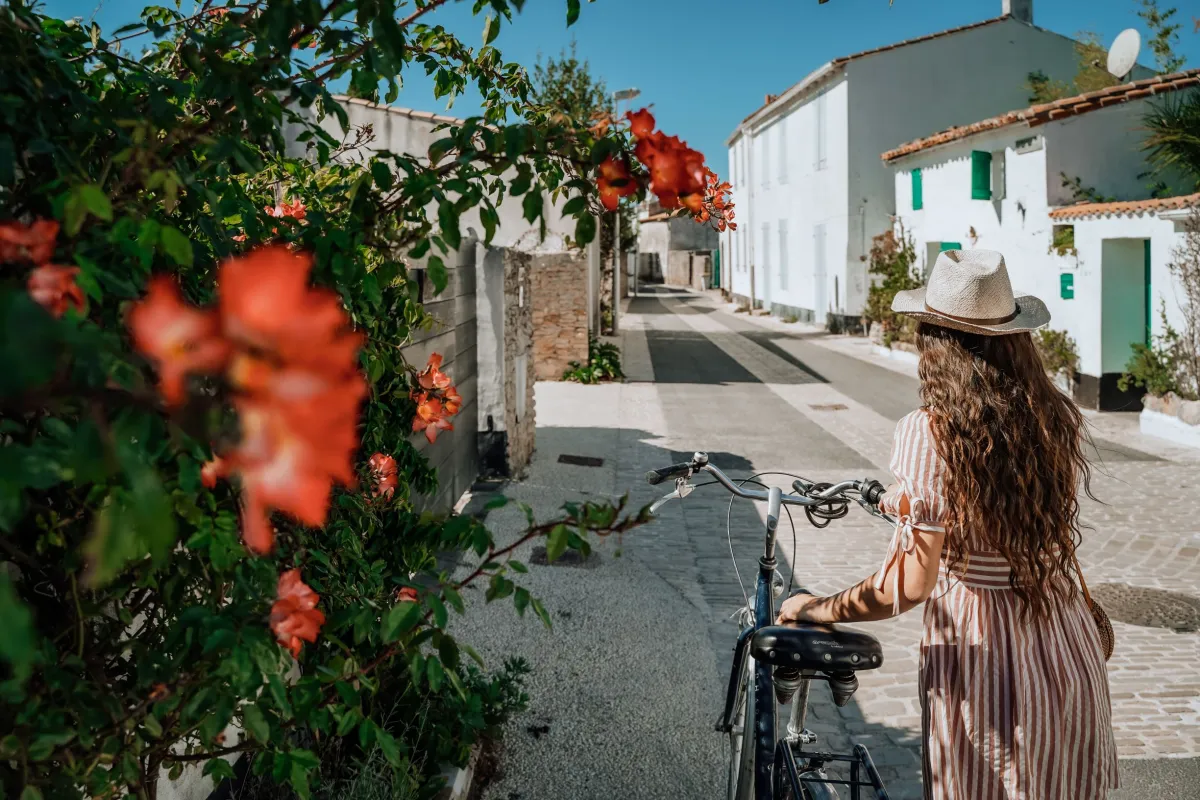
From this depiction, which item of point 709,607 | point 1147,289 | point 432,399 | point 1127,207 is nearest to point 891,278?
point 1147,289

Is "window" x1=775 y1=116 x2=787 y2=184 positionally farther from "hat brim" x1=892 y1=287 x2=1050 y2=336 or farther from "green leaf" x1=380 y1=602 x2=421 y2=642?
"green leaf" x1=380 y1=602 x2=421 y2=642

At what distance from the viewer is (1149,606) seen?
5.73 m

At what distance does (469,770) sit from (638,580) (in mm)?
2874

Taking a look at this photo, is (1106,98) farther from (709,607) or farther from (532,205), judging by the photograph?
(532,205)

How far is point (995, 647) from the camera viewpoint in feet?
7.59

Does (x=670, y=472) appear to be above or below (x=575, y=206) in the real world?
below

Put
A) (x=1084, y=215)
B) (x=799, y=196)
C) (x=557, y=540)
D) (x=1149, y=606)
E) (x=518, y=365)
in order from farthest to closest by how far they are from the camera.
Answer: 1. (x=799, y=196)
2. (x=1084, y=215)
3. (x=518, y=365)
4. (x=1149, y=606)
5. (x=557, y=540)

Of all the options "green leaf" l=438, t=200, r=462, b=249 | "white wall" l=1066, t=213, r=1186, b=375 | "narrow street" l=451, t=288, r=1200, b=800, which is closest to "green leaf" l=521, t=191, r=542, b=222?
"green leaf" l=438, t=200, r=462, b=249

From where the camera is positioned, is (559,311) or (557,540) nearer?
(557,540)

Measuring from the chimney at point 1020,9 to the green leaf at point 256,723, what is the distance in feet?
87.0

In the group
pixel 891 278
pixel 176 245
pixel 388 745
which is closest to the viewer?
pixel 176 245

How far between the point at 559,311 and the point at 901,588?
13885 mm

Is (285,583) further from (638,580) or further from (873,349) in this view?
(873,349)

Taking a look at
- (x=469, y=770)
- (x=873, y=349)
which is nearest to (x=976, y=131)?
(x=873, y=349)
